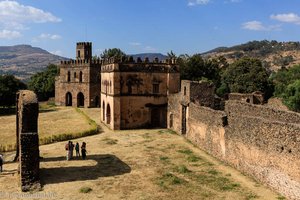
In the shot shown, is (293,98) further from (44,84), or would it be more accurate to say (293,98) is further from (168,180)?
(44,84)

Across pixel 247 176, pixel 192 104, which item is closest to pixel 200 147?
pixel 192 104

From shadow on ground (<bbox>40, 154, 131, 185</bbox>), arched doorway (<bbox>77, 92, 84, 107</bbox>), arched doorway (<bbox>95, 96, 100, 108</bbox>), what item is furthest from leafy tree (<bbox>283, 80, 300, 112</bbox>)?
arched doorway (<bbox>77, 92, 84, 107</bbox>)

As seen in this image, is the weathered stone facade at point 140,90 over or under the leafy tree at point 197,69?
under

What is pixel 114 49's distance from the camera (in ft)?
261

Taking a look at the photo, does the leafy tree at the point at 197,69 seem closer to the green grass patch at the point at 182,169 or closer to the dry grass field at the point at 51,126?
the dry grass field at the point at 51,126

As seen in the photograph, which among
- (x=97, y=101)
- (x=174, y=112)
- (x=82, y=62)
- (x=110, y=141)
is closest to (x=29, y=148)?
(x=110, y=141)

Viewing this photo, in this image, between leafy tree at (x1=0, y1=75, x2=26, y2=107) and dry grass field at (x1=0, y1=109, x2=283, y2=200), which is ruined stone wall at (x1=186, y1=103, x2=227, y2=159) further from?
leafy tree at (x1=0, y1=75, x2=26, y2=107)

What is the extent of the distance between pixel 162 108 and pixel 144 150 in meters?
10.3

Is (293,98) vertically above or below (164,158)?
above

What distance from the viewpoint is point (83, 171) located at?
1906 centimetres

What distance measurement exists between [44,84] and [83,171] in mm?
54538

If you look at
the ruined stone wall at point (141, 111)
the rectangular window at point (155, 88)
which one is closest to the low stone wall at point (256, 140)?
the ruined stone wall at point (141, 111)

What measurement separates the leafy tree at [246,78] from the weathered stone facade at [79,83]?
19.3 m

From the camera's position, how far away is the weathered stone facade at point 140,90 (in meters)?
32.9
